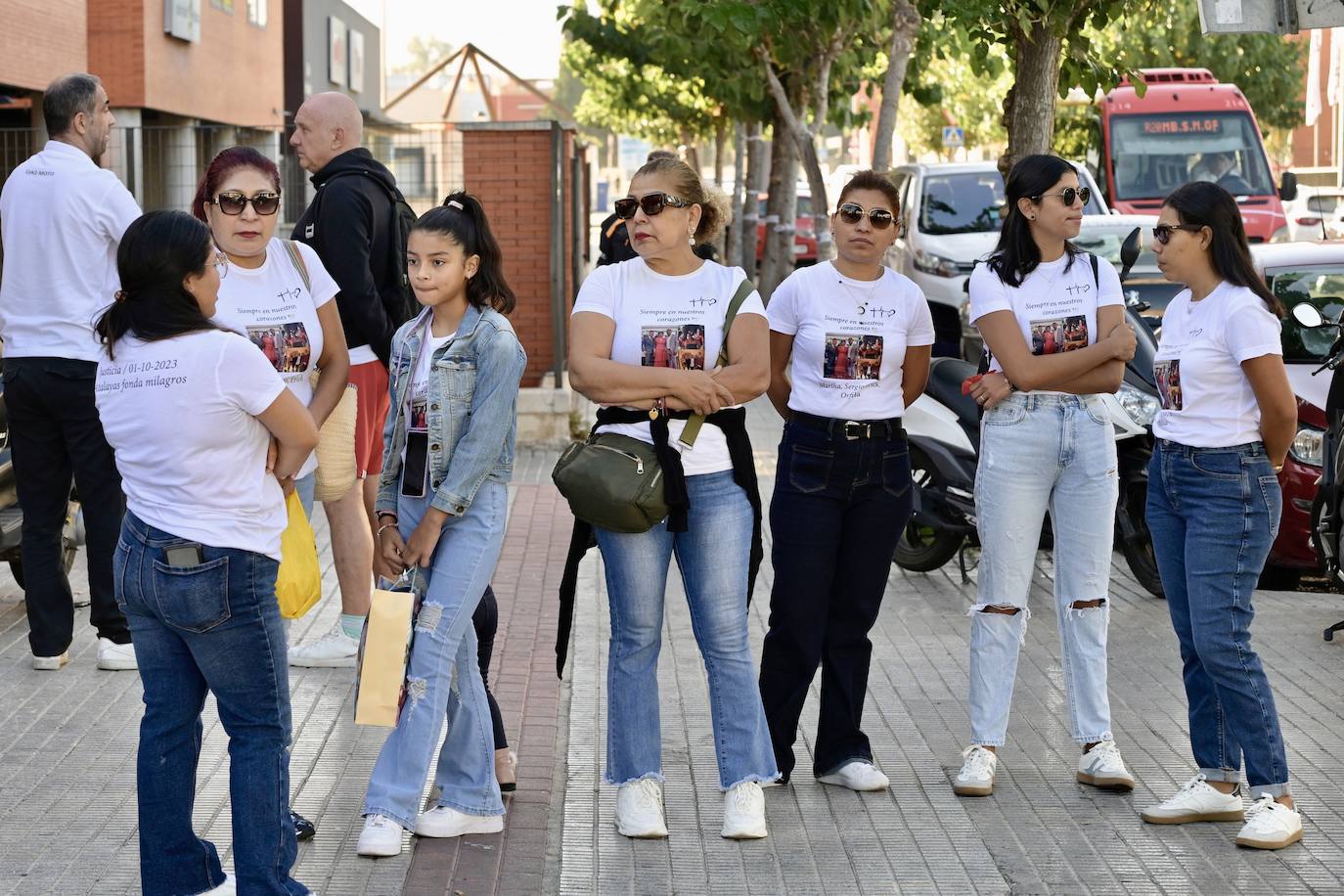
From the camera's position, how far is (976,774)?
5492mm

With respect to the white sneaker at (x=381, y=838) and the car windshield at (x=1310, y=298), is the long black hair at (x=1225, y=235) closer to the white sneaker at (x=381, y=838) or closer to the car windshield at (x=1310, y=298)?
the white sneaker at (x=381, y=838)

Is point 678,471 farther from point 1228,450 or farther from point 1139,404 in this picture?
point 1139,404

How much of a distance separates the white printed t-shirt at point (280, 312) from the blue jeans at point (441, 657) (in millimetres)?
755

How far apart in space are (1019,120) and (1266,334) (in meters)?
6.22

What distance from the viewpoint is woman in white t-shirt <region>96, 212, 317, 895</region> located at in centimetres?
397

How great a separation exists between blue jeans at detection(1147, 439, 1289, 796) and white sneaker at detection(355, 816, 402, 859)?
237 centimetres

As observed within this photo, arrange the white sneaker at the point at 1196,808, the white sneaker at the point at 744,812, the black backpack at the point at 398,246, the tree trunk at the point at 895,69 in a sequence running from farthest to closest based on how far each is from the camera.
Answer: the tree trunk at the point at 895,69 → the black backpack at the point at 398,246 → the white sneaker at the point at 1196,808 → the white sneaker at the point at 744,812

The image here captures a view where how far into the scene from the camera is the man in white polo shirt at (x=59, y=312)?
641 cm

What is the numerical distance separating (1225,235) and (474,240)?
2.15m

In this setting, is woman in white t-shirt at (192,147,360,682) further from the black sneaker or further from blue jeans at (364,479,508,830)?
blue jeans at (364,479,508,830)

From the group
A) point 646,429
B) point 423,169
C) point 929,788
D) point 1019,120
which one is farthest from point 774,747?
point 423,169

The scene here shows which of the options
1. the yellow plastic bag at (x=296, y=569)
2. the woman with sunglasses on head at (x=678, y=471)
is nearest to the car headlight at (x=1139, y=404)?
the woman with sunglasses on head at (x=678, y=471)

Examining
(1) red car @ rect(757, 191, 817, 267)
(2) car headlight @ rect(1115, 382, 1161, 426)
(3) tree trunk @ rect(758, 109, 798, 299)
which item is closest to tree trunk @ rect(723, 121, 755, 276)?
(1) red car @ rect(757, 191, 817, 267)

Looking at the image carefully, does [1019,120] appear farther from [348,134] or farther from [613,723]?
[613,723]
